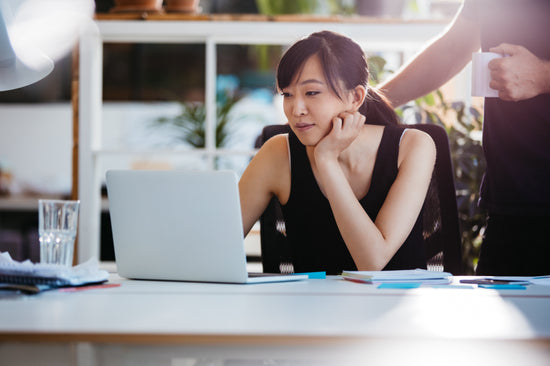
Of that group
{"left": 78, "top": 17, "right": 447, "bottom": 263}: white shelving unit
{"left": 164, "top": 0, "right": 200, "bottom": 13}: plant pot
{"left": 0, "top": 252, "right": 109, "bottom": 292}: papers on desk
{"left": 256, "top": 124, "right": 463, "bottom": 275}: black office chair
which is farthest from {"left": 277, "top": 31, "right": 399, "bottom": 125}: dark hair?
{"left": 164, "top": 0, "right": 200, "bottom": 13}: plant pot

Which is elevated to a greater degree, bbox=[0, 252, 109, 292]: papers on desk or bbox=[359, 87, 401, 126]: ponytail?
bbox=[359, 87, 401, 126]: ponytail

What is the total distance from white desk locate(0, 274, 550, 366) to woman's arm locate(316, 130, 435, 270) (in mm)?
533

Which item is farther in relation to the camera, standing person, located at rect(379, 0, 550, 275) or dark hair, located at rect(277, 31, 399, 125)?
dark hair, located at rect(277, 31, 399, 125)

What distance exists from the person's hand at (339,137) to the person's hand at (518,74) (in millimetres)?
362

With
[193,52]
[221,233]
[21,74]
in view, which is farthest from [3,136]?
[221,233]

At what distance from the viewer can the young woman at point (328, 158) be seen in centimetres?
173

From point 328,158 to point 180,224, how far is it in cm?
56

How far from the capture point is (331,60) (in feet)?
5.84

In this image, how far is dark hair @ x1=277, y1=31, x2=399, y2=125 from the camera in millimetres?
1773

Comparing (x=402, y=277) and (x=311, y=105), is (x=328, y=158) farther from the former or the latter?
(x=402, y=277)

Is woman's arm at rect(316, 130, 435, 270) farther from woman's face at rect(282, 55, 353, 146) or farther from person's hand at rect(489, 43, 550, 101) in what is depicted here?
person's hand at rect(489, 43, 550, 101)

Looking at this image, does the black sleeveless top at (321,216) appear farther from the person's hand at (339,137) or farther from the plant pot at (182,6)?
the plant pot at (182,6)

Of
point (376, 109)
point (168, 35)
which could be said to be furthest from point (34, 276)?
point (168, 35)

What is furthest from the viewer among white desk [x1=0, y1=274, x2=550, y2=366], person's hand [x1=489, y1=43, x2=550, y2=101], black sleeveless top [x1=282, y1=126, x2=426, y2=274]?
black sleeveless top [x1=282, y1=126, x2=426, y2=274]
